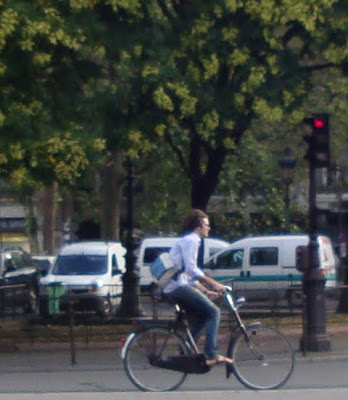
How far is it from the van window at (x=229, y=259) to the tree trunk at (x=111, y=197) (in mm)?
6808

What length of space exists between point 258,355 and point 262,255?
19199 mm

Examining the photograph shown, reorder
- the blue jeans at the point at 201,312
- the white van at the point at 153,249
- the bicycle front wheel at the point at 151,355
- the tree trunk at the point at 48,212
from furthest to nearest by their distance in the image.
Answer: the tree trunk at the point at 48,212, the white van at the point at 153,249, the bicycle front wheel at the point at 151,355, the blue jeans at the point at 201,312

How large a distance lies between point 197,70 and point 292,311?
416 cm

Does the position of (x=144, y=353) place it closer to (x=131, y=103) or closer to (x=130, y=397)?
(x=130, y=397)

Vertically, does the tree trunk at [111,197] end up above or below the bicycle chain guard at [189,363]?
above

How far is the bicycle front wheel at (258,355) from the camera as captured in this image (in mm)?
11984

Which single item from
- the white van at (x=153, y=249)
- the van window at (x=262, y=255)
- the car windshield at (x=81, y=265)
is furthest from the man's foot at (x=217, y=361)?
the white van at (x=153, y=249)

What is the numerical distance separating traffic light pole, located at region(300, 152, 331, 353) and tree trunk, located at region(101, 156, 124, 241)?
67.4 feet

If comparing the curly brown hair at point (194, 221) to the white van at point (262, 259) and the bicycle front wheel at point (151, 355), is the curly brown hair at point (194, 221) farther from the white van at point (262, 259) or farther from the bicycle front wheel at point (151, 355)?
the white van at point (262, 259)

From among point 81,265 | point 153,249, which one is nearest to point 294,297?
point 81,265

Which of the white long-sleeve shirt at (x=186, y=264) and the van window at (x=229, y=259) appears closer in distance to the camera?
the white long-sleeve shirt at (x=186, y=264)

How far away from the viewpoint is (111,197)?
3981cm

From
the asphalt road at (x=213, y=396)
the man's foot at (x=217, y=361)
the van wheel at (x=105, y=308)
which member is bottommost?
the asphalt road at (x=213, y=396)

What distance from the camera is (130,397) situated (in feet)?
35.6
